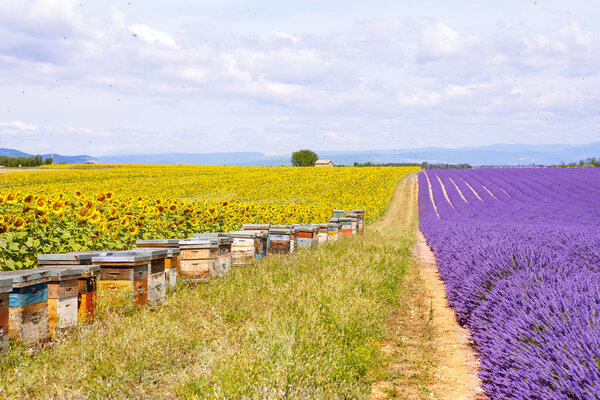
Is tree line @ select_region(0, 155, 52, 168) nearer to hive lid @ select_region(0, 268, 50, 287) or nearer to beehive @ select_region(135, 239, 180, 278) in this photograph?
beehive @ select_region(135, 239, 180, 278)

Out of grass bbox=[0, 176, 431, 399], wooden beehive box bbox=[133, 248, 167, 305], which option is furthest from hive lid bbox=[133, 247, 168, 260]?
grass bbox=[0, 176, 431, 399]

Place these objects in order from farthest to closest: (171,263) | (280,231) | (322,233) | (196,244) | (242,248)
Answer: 1. (322,233)
2. (280,231)
3. (242,248)
4. (196,244)
5. (171,263)

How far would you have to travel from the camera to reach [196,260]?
8.22 metres

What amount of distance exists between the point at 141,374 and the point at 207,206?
28.3 ft

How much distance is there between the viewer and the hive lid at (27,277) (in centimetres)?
458

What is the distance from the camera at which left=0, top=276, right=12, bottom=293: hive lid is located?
4344mm

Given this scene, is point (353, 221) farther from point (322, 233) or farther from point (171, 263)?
point (171, 263)

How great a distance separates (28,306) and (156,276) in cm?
219

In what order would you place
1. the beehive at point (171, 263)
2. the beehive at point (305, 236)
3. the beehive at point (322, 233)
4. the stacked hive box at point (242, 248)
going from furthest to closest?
the beehive at point (322, 233), the beehive at point (305, 236), the stacked hive box at point (242, 248), the beehive at point (171, 263)

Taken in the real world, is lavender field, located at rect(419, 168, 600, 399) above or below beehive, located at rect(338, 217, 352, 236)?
above

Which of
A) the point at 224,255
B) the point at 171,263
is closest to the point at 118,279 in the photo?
the point at 171,263

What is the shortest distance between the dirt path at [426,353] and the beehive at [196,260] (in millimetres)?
3310

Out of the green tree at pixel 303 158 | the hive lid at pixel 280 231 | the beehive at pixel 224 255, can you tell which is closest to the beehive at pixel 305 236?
the hive lid at pixel 280 231

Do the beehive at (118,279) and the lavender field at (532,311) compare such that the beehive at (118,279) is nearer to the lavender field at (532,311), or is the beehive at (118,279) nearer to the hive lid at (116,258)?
the hive lid at (116,258)
